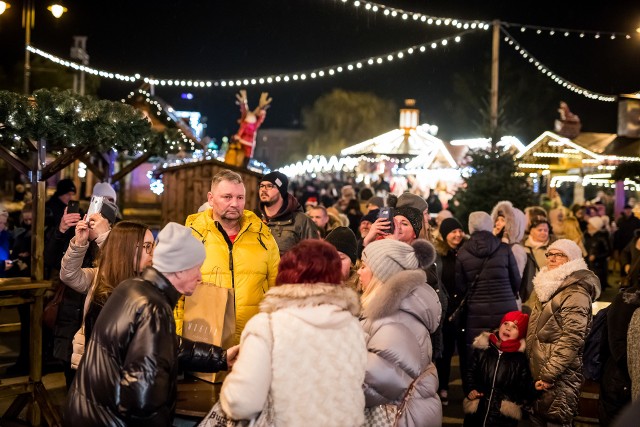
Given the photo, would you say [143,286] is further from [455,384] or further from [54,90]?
[455,384]

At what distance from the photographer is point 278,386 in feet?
11.4

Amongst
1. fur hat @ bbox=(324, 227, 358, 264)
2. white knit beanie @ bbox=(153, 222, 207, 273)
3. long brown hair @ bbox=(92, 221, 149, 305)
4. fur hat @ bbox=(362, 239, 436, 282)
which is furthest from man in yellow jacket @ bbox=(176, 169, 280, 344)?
white knit beanie @ bbox=(153, 222, 207, 273)

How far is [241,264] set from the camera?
5363mm

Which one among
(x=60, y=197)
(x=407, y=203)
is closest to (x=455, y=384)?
(x=407, y=203)

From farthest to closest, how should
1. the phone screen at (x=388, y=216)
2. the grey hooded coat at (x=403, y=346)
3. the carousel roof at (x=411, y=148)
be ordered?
the carousel roof at (x=411, y=148) < the phone screen at (x=388, y=216) < the grey hooded coat at (x=403, y=346)

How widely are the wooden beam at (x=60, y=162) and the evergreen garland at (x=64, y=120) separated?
0.23 ft

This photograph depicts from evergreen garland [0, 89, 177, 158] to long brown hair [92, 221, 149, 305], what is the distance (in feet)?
9.42

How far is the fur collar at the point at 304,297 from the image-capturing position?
3574 mm

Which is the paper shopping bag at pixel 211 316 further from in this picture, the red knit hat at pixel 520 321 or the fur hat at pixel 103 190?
the fur hat at pixel 103 190

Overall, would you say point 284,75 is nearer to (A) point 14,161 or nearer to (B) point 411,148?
(B) point 411,148

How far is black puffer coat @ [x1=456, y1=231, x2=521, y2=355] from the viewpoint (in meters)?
7.88

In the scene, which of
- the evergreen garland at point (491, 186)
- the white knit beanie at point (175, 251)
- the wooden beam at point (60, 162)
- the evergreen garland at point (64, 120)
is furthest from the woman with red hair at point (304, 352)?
the evergreen garland at point (491, 186)

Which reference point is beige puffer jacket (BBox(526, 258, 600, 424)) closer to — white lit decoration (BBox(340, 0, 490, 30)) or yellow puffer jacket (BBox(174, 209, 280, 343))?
yellow puffer jacket (BBox(174, 209, 280, 343))

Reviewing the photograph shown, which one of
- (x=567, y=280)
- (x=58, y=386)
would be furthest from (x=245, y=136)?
(x=567, y=280)
